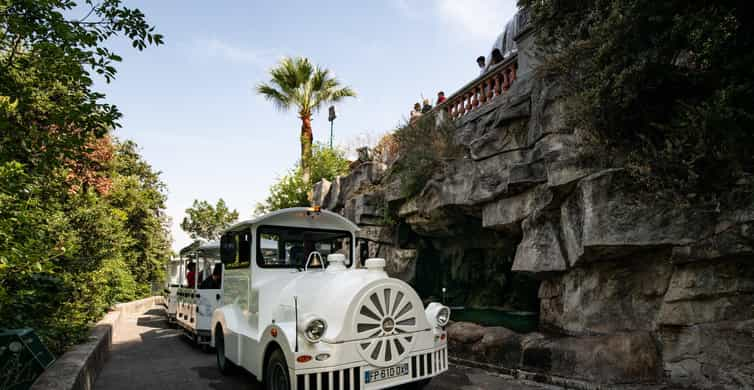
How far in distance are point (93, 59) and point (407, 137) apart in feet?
35.0

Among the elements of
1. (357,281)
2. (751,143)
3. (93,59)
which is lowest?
(357,281)

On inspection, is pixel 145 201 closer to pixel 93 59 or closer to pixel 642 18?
pixel 93 59

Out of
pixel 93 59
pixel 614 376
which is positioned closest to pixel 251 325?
pixel 93 59

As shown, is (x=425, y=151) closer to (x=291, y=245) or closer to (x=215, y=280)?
(x=215, y=280)

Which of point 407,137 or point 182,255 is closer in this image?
point 182,255

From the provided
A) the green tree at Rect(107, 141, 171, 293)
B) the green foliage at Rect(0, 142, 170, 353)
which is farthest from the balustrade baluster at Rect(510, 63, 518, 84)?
the green tree at Rect(107, 141, 171, 293)

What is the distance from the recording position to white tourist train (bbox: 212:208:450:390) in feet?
13.5

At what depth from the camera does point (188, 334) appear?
10391 millimetres

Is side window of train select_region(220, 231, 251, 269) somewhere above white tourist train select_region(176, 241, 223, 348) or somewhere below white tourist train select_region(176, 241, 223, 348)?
above

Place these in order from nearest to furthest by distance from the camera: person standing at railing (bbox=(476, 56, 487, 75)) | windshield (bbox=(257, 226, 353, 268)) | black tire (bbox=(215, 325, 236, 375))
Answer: windshield (bbox=(257, 226, 353, 268)), black tire (bbox=(215, 325, 236, 375)), person standing at railing (bbox=(476, 56, 487, 75))

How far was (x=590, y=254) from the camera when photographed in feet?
22.8

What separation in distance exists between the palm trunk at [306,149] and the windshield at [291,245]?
54.1ft

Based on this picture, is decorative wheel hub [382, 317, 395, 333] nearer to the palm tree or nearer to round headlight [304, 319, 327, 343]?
round headlight [304, 319, 327, 343]

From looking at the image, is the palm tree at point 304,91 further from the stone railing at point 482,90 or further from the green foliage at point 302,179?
the stone railing at point 482,90
